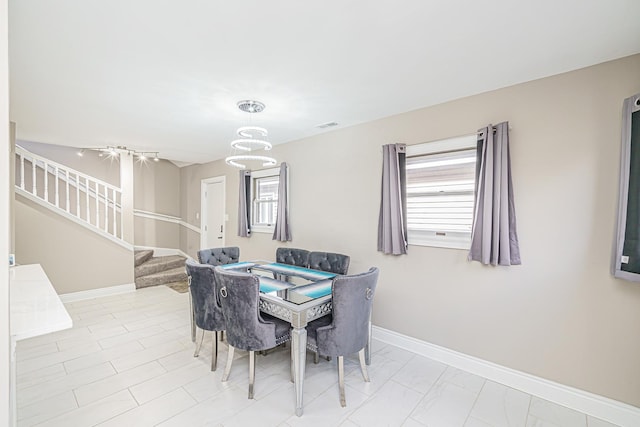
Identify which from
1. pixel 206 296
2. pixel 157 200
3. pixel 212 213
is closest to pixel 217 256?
pixel 206 296

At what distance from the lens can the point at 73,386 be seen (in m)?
2.22

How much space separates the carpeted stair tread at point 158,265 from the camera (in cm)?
530

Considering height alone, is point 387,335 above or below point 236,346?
below

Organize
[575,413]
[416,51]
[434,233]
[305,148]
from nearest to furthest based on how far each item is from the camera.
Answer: [416,51]
[575,413]
[434,233]
[305,148]

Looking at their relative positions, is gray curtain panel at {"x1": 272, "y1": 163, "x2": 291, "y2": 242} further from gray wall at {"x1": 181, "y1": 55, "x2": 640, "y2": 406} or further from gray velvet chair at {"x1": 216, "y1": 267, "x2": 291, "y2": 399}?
gray velvet chair at {"x1": 216, "y1": 267, "x2": 291, "y2": 399}

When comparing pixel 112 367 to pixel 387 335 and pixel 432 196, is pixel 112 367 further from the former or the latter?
pixel 432 196

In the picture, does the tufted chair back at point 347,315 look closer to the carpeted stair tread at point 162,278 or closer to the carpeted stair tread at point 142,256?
the carpeted stair tread at point 162,278

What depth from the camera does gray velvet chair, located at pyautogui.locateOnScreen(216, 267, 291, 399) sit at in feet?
6.66

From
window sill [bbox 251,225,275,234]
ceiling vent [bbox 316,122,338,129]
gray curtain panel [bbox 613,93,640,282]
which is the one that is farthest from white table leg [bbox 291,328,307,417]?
window sill [bbox 251,225,275,234]

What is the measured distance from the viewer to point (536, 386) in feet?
7.18

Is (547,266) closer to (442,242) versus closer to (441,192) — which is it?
(442,242)

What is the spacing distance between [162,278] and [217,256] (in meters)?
2.64

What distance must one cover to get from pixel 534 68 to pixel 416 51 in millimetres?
1016
